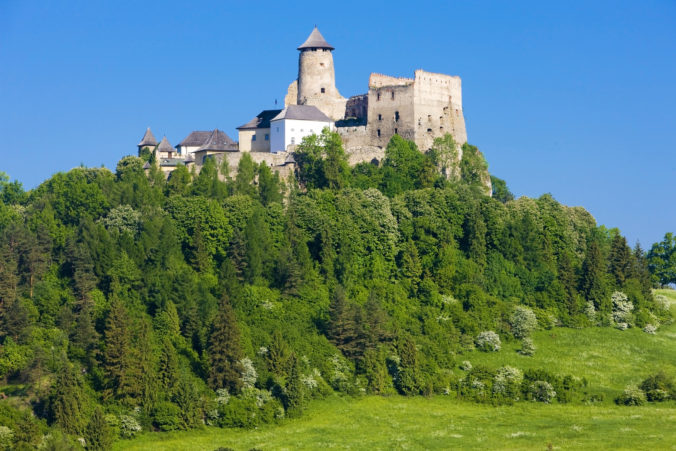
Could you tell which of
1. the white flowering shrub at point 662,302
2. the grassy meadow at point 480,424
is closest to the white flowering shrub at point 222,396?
the grassy meadow at point 480,424

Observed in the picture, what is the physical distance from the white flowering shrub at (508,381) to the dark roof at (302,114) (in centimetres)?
3315

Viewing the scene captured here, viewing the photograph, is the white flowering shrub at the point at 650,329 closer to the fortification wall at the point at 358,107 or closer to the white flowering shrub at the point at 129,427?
the fortification wall at the point at 358,107

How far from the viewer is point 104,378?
8706 cm

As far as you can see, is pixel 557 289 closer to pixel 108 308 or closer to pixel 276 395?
pixel 276 395

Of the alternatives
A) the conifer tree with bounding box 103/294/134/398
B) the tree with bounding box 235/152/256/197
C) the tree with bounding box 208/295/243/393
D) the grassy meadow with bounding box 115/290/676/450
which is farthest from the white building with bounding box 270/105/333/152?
the conifer tree with bounding box 103/294/134/398

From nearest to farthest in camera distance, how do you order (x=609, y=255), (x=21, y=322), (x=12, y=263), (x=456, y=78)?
(x=21, y=322) → (x=12, y=263) → (x=609, y=255) → (x=456, y=78)

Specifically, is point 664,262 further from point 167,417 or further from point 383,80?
point 167,417

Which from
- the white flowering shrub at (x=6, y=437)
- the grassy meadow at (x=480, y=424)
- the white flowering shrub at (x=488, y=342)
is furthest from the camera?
the white flowering shrub at (x=488, y=342)

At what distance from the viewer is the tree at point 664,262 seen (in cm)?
12525

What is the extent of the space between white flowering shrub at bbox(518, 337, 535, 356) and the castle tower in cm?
3174

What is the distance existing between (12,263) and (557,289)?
42.7 metres

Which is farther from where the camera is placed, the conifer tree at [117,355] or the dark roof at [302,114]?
the dark roof at [302,114]

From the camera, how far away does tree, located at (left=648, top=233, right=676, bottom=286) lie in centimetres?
12525

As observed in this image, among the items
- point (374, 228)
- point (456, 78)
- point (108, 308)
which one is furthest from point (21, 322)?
point (456, 78)
